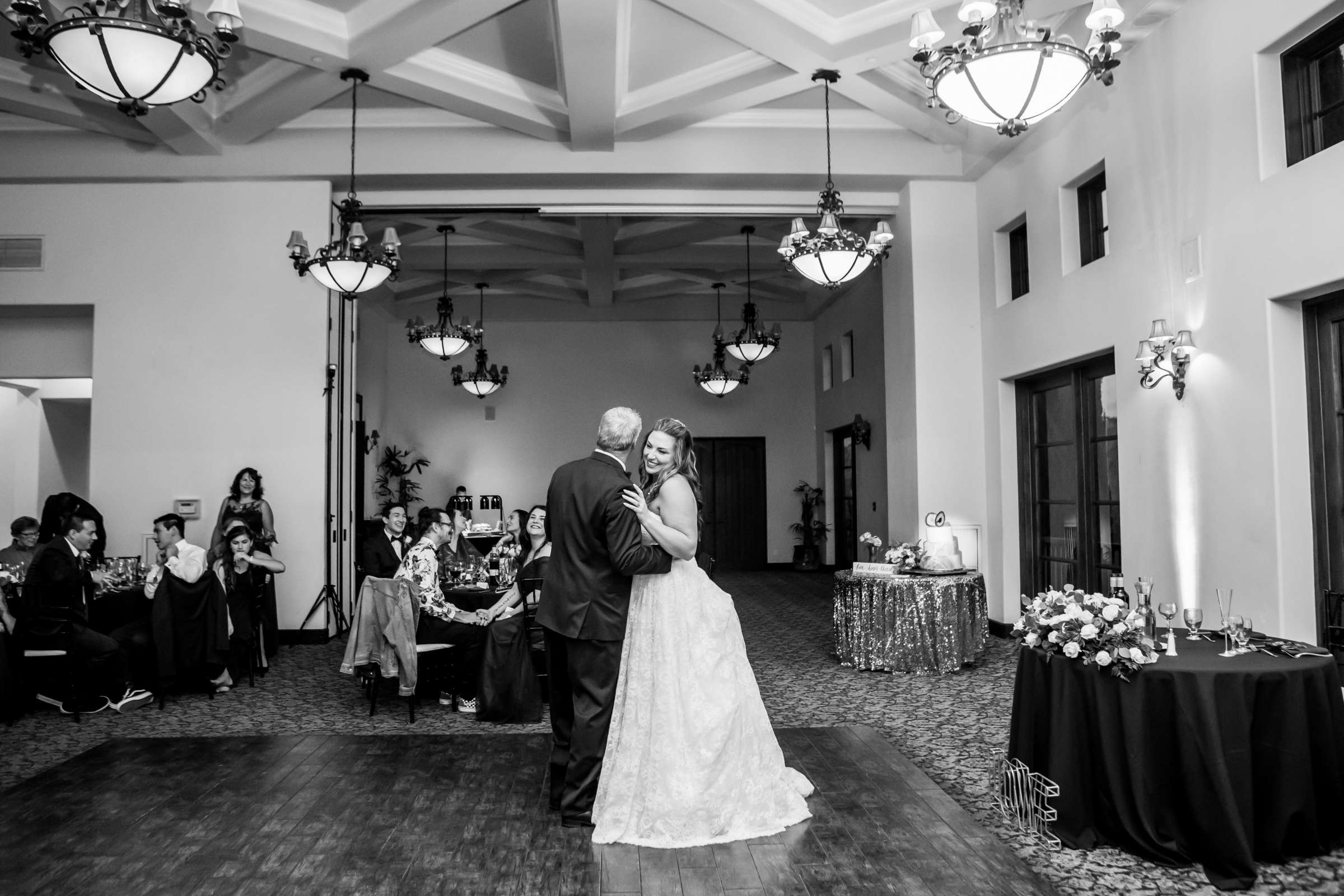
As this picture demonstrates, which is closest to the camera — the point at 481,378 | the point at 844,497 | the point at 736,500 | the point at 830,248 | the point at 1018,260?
the point at 830,248

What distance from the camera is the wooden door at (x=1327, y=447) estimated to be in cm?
474

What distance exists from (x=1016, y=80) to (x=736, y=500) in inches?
478

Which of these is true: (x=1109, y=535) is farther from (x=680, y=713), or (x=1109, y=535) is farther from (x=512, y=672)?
(x=680, y=713)

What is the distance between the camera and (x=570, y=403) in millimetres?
15828

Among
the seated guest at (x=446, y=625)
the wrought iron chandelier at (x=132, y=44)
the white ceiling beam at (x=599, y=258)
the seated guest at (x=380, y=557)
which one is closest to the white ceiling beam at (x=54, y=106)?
the wrought iron chandelier at (x=132, y=44)

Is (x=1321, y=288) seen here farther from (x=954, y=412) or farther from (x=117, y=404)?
(x=117, y=404)

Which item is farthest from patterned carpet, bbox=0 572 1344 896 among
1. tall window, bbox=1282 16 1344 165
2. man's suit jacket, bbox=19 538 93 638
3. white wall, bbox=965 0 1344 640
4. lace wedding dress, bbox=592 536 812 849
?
tall window, bbox=1282 16 1344 165

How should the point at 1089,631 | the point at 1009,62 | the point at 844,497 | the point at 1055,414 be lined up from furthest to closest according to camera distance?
the point at 844,497 → the point at 1055,414 → the point at 1009,62 → the point at 1089,631

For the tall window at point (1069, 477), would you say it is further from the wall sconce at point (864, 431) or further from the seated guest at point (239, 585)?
the seated guest at point (239, 585)

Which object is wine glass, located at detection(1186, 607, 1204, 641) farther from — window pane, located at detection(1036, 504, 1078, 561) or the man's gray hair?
window pane, located at detection(1036, 504, 1078, 561)

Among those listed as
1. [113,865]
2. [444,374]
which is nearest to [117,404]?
[113,865]

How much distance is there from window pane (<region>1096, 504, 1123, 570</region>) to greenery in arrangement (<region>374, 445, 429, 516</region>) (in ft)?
34.6

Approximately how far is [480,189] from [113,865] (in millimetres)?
6884

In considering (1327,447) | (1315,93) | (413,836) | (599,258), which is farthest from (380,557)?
(599,258)
